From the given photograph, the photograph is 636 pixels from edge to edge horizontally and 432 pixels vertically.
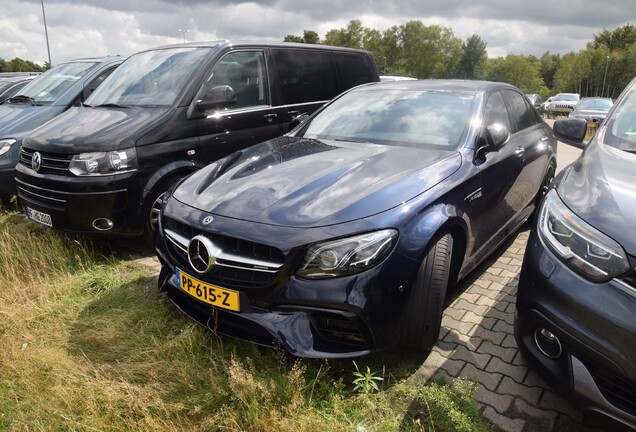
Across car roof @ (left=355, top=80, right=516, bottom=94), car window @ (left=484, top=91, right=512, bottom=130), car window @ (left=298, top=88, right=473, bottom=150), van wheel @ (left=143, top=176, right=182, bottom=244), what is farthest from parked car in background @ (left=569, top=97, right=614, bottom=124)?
van wheel @ (left=143, top=176, right=182, bottom=244)

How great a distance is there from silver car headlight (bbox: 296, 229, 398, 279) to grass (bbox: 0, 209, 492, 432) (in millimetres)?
487

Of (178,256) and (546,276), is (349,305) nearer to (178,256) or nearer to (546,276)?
(546,276)

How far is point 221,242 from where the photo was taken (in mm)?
2312

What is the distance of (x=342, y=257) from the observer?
6.95ft

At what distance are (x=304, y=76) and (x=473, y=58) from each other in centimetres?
9046

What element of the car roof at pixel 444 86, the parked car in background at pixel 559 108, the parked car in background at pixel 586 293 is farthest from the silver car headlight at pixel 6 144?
the parked car in background at pixel 559 108

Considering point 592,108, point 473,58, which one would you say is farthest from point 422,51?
point 592,108

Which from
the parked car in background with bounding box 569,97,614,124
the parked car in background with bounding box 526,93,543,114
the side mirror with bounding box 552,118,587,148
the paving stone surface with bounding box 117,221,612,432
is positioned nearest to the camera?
the paving stone surface with bounding box 117,221,612,432

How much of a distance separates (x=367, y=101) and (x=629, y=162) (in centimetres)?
198

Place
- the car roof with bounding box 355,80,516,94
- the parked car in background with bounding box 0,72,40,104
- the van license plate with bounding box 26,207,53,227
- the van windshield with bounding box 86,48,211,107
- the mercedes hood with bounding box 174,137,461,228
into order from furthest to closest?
the parked car in background with bounding box 0,72,40,104
the van windshield with bounding box 86,48,211,107
the van license plate with bounding box 26,207,53,227
the car roof with bounding box 355,80,516,94
the mercedes hood with bounding box 174,137,461,228

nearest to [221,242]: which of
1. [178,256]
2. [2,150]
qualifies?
[178,256]

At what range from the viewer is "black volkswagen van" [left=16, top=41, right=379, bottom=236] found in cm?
369

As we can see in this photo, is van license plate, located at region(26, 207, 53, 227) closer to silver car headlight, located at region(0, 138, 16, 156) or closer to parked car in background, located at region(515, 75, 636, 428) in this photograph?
silver car headlight, located at region(0, 138, 16, 156)

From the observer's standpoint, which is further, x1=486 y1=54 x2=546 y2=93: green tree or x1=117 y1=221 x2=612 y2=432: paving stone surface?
x1=486 y1=54 x2=546 y2=93: green tree
